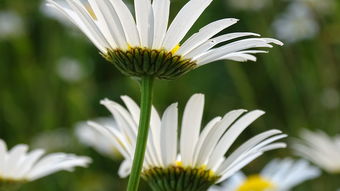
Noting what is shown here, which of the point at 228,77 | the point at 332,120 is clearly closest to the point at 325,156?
the point at 332,120

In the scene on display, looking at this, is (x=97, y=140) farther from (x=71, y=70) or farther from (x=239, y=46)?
(x=239, y=46)

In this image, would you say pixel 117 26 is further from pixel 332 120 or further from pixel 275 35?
pixel 275 35

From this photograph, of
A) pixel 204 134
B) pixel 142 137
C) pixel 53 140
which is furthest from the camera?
pixel 53 140

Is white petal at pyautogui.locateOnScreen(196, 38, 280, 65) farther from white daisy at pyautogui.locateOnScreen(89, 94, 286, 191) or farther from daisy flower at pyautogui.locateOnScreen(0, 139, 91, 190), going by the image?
daisy flower at pyautogui.locateOnScreen(0, 139, 91, 190)

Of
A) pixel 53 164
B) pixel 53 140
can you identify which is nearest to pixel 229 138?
pixel 53 164

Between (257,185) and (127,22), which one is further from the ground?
(127,22)

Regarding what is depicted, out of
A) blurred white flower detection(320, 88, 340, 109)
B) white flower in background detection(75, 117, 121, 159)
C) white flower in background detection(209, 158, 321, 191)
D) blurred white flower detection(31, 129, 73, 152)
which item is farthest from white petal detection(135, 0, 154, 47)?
blurred white flower detection(320, 88, 340, 109)

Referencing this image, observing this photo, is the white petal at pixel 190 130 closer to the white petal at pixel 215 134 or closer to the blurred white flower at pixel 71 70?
the white petal at pixel 215 134

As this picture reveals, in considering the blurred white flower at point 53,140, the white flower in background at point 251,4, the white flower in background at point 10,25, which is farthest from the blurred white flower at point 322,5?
the white flower in background at point 10,25
